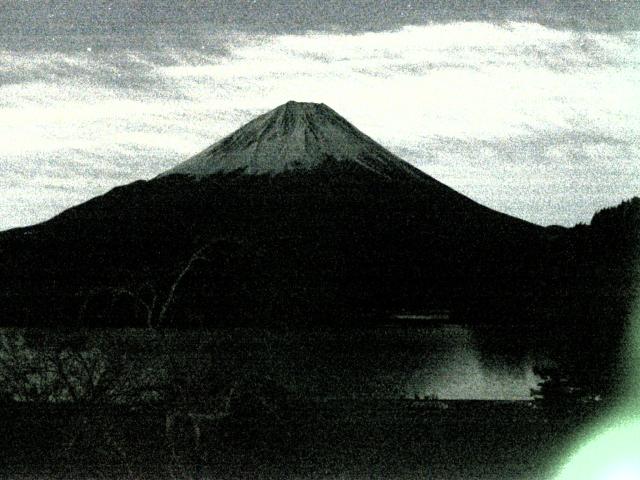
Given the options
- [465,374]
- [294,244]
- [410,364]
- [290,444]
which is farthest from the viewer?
[294,244]

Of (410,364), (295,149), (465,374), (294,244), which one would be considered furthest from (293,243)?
(465,374)

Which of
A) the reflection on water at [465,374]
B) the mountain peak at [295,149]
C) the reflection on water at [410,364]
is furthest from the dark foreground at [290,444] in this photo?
the mountain peak at [295,149]

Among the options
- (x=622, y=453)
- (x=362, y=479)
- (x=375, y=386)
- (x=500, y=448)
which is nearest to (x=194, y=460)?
(x=362, y=479)

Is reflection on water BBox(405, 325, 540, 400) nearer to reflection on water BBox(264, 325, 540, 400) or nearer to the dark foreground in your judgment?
reflection on water BBox(264, 325, 540, 400)

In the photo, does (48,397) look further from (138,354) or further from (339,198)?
(339,198)

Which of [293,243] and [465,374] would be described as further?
[293,243]

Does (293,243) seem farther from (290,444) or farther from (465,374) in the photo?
(290,444)
